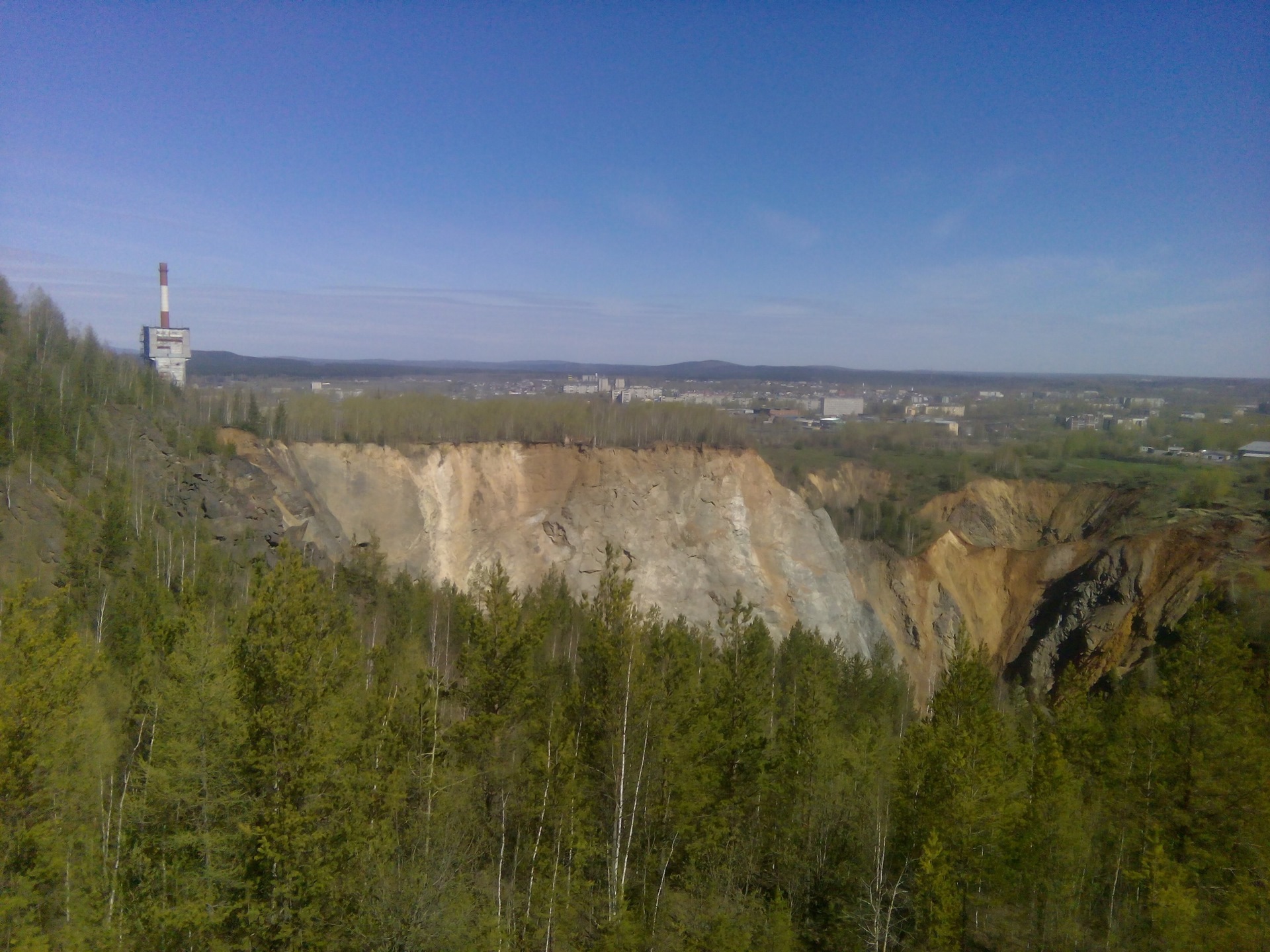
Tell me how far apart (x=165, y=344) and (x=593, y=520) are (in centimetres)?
4103

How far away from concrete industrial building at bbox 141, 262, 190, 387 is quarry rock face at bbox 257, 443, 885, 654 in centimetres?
2868

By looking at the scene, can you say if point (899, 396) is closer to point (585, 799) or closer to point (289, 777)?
point (585, 799)

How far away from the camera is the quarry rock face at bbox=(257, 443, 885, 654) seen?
40.1m

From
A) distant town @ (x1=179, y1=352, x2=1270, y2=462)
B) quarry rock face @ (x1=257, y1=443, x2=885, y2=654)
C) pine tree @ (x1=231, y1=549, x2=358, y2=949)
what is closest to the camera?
pine tree @ (x1=231, y1=549, x2=358, y2=949)

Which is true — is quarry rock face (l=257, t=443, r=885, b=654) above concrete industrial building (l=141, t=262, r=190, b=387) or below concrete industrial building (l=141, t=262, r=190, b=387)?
below

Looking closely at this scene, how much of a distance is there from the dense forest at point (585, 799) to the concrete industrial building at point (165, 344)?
53.6 meters

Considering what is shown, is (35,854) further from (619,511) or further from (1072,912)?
(619,511)

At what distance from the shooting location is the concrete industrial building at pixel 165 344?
6209 cm

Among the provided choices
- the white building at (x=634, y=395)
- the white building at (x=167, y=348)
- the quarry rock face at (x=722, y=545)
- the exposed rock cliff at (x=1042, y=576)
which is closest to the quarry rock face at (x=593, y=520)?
the quarry rock face at (x=722, y=545)

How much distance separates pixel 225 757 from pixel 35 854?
1785mm

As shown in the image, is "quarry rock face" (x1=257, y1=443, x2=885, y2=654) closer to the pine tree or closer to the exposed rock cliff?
the exposed rock cliff

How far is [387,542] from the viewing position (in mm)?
40219

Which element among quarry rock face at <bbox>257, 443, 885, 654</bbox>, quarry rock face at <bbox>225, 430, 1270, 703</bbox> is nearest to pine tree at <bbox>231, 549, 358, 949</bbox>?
quarry rock face at <bbox>225, 430, 1270, 703</bbox>

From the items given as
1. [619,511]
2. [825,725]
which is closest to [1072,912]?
[825,725]
